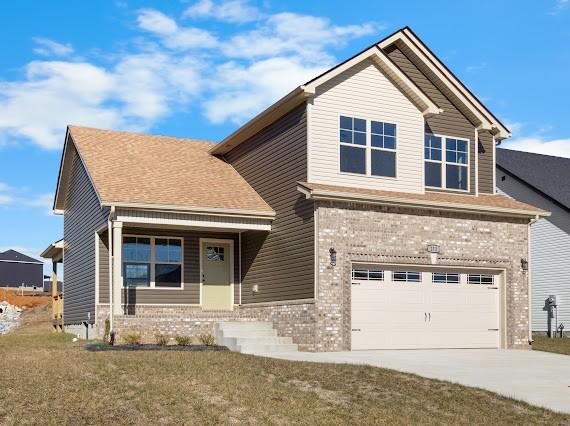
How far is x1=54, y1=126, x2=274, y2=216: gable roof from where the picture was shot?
71.0 feet

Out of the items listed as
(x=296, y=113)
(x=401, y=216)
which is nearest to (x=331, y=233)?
(x=401, y=216)

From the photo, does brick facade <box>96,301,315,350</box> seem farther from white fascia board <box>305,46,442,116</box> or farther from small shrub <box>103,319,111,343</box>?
white fascia board <box>305,46,442,116</box>

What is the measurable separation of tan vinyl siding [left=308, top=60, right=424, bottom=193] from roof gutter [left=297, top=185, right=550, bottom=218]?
953 mm

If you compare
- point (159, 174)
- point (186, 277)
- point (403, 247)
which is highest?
point (159, 174)

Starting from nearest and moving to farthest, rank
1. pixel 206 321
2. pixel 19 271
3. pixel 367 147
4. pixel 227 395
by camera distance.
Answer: pixel 227 395
pixel 206 321
pixel 367 147
pixel 19 271

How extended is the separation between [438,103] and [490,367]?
397 inches

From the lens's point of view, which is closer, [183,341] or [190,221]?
[183,341]

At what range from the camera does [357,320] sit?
2055 cm

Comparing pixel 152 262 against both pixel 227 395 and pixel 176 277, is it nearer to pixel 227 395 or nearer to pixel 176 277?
pixel 176 277

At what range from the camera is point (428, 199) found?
71.6 feet

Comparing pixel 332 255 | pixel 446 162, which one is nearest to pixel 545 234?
pixel 446 162

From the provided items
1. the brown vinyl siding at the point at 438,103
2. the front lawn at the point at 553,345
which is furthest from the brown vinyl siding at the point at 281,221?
the front lawn at the point at 553,345

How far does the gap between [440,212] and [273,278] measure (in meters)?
5.21

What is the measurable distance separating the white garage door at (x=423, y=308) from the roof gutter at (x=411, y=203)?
1803 millimetres
